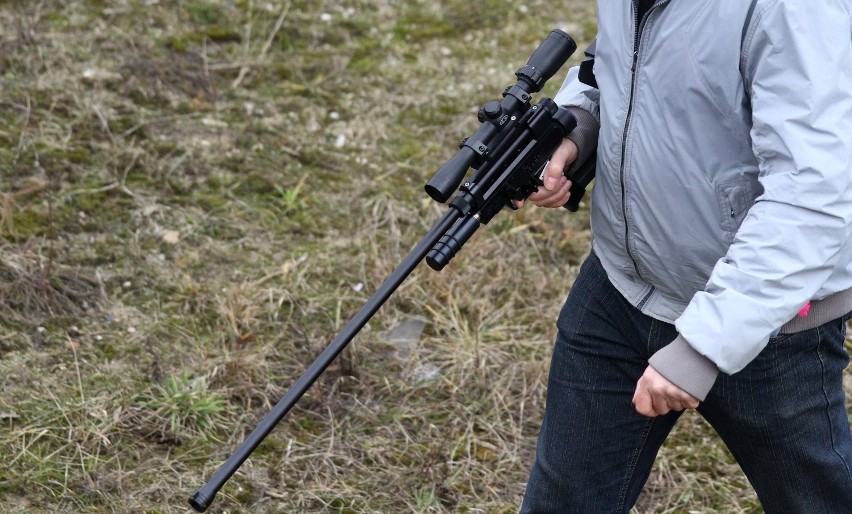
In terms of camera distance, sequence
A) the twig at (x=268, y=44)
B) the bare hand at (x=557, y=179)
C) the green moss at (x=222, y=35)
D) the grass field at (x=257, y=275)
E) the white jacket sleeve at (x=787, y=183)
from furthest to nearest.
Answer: the green moss at (x=222, y=35), the twig at (x=268, y=44), the grass field at (x=257, y=275), the bare hand at (x=557, y=179), the white jacket sleeve at (x=787, y=183)

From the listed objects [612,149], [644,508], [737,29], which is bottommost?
[644,508]

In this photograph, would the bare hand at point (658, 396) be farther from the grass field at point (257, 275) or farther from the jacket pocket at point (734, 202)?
the grass field at point (257, 275)

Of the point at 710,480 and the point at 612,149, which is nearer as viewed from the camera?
the point at 612,149

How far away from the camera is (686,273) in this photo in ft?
7.68

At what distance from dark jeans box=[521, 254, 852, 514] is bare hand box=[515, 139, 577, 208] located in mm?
192

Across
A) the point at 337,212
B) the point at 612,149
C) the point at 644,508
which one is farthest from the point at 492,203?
the point at 337,212

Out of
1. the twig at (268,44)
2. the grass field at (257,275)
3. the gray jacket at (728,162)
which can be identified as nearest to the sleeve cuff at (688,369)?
the gray jacket at (728,162)

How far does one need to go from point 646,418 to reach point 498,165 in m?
0.73

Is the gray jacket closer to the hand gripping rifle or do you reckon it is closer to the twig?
the hand gripping rifle

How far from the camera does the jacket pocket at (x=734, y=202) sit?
2.19 metres

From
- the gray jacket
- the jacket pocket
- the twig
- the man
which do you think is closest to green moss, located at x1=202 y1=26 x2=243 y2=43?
the twig

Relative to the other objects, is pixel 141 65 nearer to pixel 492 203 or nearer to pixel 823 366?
pixel 492 203

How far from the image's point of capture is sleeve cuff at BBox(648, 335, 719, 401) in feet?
6.86

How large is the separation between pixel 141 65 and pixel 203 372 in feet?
7.21
